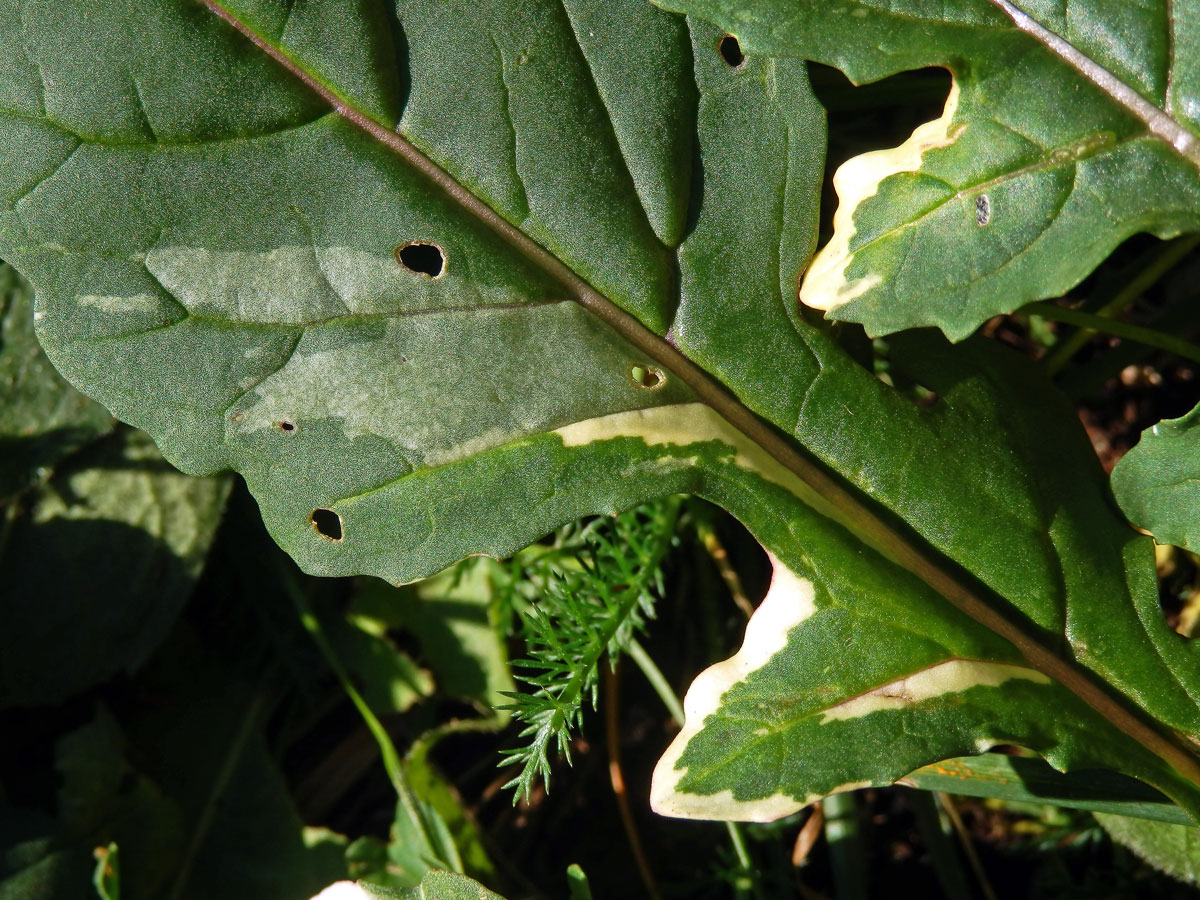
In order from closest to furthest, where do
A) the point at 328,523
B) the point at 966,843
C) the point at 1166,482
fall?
the point at 1166,482 < the point at 328,523 < the point at 966,843

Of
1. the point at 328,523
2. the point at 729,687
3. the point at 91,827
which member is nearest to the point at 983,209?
the point at 729,687

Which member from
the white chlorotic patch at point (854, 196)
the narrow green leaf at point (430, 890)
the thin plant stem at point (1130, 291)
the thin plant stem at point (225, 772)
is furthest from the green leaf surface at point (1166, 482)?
the thin plant stem at point (225, 772)

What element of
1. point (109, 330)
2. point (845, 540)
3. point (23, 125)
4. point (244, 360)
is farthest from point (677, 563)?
point (23, 125)

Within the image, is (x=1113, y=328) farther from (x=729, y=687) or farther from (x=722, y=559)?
(x=729, y=687)

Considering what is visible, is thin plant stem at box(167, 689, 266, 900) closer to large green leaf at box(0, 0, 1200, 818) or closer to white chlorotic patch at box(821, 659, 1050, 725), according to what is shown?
large green leaf at box(0, 0, 1200, 818)

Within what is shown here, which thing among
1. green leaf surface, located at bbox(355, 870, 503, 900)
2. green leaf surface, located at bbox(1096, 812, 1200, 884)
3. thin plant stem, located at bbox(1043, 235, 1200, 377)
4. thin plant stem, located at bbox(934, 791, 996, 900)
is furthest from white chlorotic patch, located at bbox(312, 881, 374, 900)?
thin plant stem, located at bbox(1043, 235, 1200, 377)

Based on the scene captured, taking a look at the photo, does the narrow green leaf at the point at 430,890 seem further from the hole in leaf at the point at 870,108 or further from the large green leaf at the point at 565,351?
the hole in leaf at the point at 870,108

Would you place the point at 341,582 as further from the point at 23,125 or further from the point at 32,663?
the point at 23,125

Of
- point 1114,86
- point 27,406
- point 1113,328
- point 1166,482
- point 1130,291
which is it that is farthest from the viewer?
point 27,406
